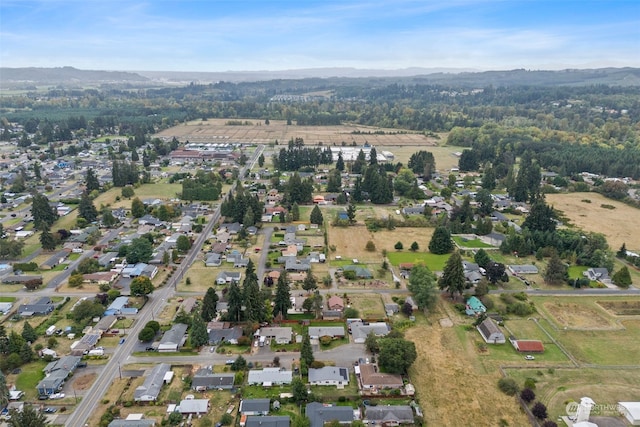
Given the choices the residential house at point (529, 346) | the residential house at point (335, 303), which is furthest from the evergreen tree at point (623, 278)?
the residential house at point (335, 303)

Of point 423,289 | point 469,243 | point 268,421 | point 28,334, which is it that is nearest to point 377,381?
point 268,421

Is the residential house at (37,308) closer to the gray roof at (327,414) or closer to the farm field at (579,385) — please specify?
the gray roof at (327,414)

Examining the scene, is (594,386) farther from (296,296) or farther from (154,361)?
(154,361)

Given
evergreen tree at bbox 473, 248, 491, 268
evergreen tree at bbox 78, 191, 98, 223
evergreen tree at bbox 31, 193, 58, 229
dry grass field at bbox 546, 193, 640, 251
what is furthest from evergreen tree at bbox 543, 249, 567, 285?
evergreen tree at bbox 31, 193, 58, 229

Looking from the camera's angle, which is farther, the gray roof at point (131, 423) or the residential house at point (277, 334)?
the residential house at point (277, 334)

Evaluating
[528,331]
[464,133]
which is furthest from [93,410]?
[464,133]

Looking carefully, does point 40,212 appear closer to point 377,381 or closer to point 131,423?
point 131,423
